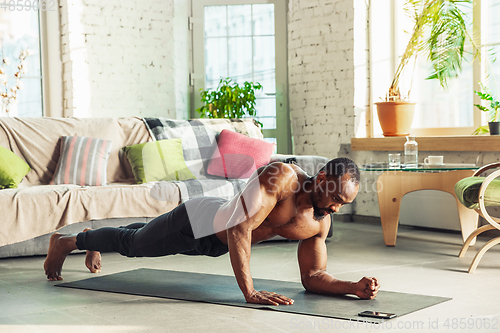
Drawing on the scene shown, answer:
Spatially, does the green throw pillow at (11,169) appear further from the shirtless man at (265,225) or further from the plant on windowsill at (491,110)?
the plant on windowsill at (491,110)

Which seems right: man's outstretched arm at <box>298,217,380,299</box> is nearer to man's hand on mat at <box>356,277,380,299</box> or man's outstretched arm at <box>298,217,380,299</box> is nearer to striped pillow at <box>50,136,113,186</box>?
man's hand on mat at <box>356,277,380,299</box>

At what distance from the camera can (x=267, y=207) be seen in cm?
212

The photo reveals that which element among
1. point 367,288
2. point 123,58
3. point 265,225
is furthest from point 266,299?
point 123,58

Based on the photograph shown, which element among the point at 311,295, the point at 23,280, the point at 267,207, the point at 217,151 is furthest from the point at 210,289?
the point at 217,151

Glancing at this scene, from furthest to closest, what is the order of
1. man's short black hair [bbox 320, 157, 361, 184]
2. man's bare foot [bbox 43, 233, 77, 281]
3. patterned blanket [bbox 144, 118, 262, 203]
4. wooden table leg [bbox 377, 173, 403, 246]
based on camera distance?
patterned blanket [bbox 144, 118, 262, 203] → wooden table leg [bbox 377, 173, 403, 246] → man's bare foot [bbox 43, 233, 77, 281] → man's short black hair [bbox 320, 157, 361, 184]

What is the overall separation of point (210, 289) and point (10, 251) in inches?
59.1

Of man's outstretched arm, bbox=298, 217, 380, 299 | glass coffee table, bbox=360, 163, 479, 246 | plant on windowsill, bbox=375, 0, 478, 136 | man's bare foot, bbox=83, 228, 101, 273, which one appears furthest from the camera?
plant on windowsill, bbox=375, 0, 478, 136

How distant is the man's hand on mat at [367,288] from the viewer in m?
2.23

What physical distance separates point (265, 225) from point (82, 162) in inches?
83.4

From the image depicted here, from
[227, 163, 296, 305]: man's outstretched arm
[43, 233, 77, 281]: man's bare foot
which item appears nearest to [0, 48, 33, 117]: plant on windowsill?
[43, 233, 77, 281]: man's bare foot

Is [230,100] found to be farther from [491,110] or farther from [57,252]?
[57,252]

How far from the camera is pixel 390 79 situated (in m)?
5.19

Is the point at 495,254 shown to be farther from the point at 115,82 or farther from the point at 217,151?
the point at 115,82

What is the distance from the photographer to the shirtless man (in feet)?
6.87
